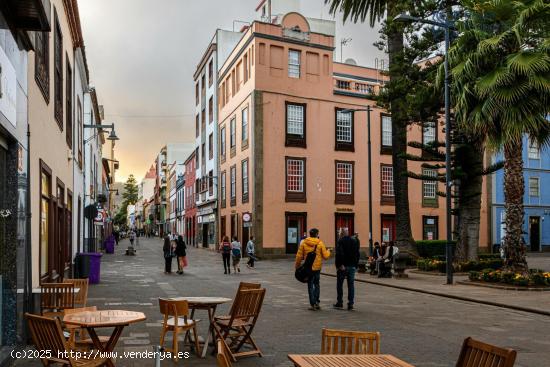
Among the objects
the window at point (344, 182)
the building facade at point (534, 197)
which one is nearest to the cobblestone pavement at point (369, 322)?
the window at point (344, 182)

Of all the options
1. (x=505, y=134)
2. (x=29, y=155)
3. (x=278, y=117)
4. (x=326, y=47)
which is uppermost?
(x=326, y=47)

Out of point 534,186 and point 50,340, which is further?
point 534,186

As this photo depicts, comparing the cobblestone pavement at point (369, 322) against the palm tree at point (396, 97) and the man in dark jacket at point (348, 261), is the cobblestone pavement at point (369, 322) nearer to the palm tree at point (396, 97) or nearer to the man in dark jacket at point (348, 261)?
the man in dark jacket at point (348, 261)

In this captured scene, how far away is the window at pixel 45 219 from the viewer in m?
12.2

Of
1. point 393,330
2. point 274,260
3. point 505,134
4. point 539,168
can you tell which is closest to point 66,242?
point 393,330

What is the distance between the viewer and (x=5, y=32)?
7918mm

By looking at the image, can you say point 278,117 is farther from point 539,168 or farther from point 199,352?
point 199,352

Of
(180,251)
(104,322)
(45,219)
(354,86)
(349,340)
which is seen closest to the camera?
(349,340)

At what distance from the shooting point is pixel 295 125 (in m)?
42.5

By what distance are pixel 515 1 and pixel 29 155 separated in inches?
611

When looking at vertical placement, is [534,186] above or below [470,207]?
above

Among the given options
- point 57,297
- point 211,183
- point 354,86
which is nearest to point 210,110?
point 211,183

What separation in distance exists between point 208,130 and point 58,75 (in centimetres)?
4140

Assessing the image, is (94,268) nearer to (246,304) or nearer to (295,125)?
(246,304)
